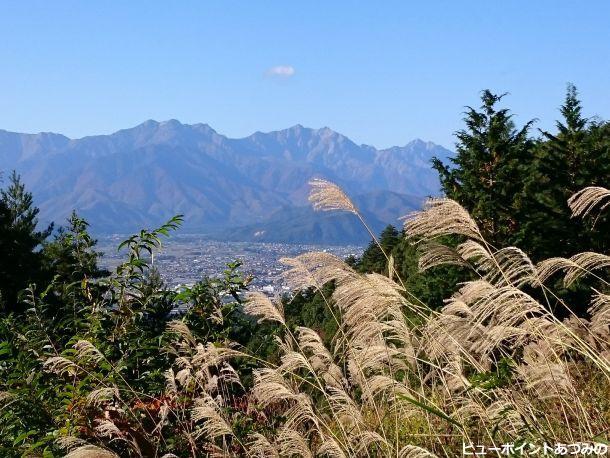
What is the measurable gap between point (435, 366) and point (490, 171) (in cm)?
3209

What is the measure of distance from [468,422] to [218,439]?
1737 mm

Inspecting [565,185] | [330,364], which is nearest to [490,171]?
[565,185]

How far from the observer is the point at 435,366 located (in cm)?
361

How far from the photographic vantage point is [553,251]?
3469 cm

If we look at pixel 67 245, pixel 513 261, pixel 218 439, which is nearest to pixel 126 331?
pixel 218 439

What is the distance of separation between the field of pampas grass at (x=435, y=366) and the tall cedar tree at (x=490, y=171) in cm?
2872

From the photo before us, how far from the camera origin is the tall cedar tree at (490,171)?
3262 centimetres

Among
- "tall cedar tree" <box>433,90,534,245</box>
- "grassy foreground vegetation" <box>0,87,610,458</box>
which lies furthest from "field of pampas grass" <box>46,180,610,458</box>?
"tall cedar tree" <box>433,90,534,245</box>

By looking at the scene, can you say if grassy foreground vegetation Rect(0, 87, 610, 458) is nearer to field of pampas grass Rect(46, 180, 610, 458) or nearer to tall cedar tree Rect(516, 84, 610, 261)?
field of pampas grass Rect(46, 180, 610, 458)

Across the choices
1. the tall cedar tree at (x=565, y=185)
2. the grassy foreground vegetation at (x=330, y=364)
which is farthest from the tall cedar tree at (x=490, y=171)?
the grassy foreground vegetation at (x=330, y=364)

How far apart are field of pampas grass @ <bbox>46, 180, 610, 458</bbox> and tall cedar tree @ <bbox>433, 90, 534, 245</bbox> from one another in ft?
94.2

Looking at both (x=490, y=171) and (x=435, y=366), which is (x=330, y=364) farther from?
(x=490, y=171)

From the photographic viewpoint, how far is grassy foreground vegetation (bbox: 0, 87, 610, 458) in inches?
131

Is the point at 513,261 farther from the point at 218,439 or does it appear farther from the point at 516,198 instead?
the point at 516,198
